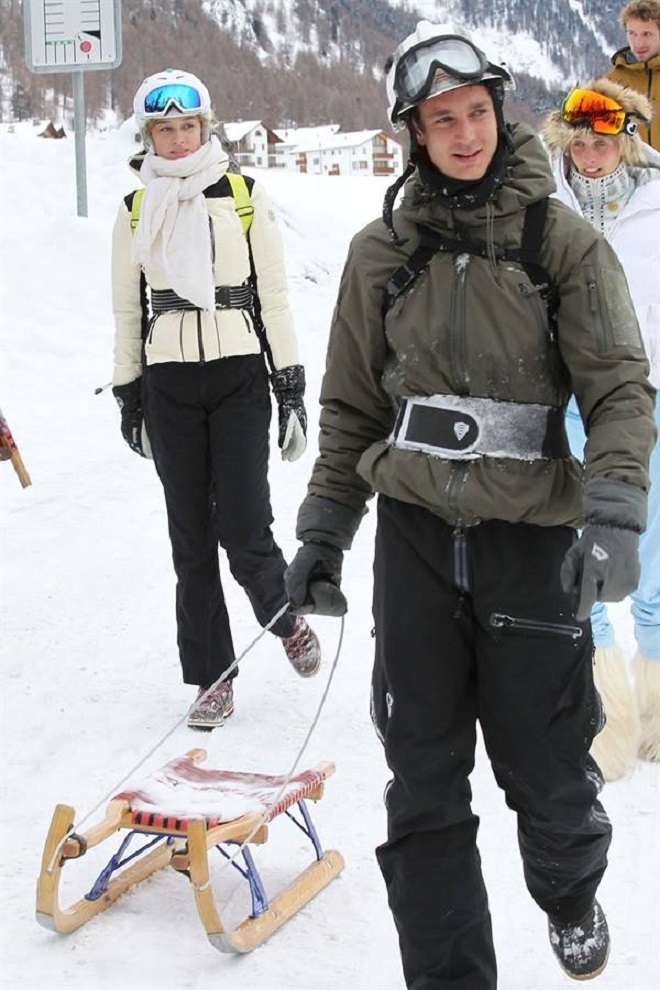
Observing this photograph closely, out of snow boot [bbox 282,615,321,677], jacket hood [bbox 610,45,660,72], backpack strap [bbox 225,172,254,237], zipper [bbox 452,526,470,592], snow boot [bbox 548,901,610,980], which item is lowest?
snow boot [bbox 282,615,321,677]

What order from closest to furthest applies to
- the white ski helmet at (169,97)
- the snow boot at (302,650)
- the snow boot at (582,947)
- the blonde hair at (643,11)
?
the snow boot at (582,947) < the white ski helmet at (169,97) < the snow boot at (302,650) < the blonde hair at (643,11)

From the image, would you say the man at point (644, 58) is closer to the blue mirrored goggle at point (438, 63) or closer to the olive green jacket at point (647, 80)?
the olive green jacket at point (647, 80)

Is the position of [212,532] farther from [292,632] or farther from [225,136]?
[225,136]

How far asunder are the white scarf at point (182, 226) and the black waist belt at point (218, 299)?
4 centimetres

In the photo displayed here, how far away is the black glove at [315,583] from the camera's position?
2.96 m

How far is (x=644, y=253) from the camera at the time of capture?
3941 millimetres

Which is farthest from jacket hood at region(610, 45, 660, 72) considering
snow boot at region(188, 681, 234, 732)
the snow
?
snow boot at region(188, 681, 234, 732)

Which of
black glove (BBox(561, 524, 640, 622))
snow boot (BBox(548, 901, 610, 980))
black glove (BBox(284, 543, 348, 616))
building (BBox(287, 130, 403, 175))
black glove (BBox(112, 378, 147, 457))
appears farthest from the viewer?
building (BBox(287, 130, 403, 175))

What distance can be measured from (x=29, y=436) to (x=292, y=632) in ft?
16.2

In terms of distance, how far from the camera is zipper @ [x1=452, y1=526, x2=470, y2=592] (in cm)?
270

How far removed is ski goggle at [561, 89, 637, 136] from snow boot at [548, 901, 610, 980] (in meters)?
2.35

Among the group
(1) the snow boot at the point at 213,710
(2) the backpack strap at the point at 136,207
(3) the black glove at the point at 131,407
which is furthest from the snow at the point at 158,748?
(2) the backpack strap at the point at 136,207

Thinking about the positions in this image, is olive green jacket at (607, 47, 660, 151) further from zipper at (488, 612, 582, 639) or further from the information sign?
the information sign

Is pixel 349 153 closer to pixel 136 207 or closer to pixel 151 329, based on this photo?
pixel 136 207
